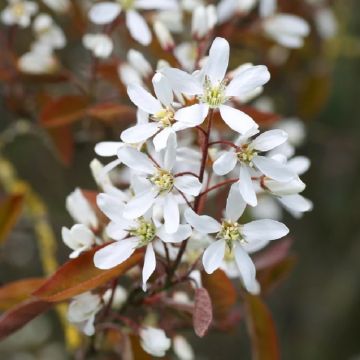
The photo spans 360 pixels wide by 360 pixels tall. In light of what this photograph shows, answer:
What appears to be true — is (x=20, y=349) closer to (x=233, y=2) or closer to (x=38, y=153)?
(x=38, y=153)

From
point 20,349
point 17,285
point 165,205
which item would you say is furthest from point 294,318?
point 165,205

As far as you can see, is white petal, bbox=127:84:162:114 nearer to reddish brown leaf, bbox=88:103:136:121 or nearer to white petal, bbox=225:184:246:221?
white petal, bbox=225:184:246:221

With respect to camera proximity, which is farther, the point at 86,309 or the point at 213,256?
the point at 86,309

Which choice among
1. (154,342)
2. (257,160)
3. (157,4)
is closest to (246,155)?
(257,160)

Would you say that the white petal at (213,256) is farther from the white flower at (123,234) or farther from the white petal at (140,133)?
the white petal at (140,133)

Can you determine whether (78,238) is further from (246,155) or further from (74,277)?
(246,155)

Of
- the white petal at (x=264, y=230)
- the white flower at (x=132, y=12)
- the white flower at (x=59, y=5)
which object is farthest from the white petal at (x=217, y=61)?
the white flower at (x=59, y=5)
